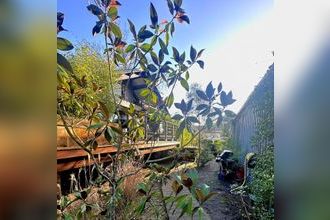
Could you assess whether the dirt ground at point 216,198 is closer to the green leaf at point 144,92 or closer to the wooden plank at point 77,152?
the wooden plank at point 77,152

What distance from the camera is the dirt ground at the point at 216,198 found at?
1281 mm

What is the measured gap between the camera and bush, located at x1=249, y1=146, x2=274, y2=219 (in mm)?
1188

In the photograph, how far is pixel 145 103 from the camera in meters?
1.43

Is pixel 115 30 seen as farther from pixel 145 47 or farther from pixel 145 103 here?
pixel 145 103

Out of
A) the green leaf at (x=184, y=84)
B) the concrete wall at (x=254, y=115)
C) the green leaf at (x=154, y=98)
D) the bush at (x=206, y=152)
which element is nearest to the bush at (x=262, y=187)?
the concrete wall at (x=254, y=115)

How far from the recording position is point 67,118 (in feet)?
4.26

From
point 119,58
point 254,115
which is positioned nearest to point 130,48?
point 119,58

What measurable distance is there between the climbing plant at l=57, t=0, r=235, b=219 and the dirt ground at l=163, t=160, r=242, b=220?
5 cm

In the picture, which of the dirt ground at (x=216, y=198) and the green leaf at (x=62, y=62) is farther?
the dirt ground at (x=216, y=198)

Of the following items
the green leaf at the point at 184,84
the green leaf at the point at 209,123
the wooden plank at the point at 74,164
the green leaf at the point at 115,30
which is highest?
the green leaf at the point at 115,30

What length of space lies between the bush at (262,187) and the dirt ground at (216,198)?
0.31 ft

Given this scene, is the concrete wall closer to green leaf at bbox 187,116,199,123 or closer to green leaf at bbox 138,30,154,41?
green leaf at bbox 187,116,199,123

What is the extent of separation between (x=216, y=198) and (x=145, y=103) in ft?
1.85
